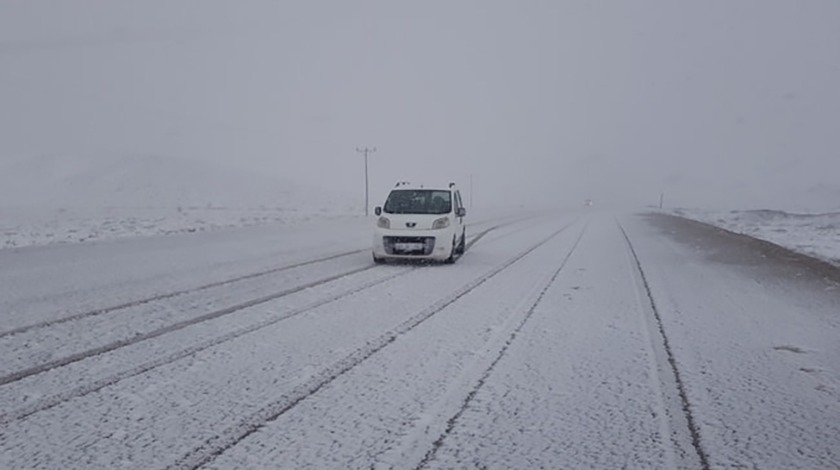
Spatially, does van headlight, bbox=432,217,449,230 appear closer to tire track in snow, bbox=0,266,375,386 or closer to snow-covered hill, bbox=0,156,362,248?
tire track in snow, bbox=0,266,375,386

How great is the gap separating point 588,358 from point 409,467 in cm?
298

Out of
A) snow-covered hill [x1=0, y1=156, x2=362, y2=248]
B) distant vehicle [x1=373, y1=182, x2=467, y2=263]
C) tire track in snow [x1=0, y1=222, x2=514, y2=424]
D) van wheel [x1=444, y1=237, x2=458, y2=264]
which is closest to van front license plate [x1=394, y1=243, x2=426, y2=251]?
distant vehicle [x1=373, y1=182, x2=467, y2=263]

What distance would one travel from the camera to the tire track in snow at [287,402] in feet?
12.3

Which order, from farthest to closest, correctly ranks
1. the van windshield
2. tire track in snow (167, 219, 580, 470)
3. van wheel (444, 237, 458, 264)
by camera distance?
the van windshield, van wheel (444, 237, 458, 264), tire track in snow (167, 219, 580, 470)

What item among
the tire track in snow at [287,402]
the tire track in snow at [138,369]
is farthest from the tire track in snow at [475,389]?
the tire track in snow at [138,369]

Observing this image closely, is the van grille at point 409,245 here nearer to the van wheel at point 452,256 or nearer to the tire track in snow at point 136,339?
the van wheel at point 452,256

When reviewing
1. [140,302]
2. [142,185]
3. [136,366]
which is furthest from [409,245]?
[142,185]

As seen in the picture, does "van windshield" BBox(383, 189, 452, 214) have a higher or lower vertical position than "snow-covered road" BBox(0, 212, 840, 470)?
higher

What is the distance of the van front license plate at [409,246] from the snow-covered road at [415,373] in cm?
219

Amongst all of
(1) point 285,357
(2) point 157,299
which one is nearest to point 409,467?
(1) point 285,357

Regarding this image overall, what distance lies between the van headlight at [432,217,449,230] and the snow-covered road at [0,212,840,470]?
247cm

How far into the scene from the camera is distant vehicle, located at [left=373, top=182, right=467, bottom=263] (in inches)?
532

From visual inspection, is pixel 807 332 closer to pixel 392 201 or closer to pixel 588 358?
pixel 588 358

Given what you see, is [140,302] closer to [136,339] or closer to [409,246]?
[136,339]
